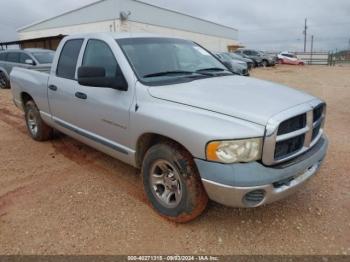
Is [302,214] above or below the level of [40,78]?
below

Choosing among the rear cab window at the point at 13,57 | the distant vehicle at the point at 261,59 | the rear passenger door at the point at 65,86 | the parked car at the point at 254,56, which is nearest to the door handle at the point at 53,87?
the rear passenger door at the point at 65,86

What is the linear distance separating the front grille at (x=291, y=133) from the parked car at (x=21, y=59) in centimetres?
1006

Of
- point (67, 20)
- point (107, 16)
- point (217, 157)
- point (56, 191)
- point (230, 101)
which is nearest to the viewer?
Answer: point (217, 157)

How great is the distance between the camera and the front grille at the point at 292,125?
2.56m

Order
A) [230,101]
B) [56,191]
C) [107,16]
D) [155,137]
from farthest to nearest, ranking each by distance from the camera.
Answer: [107,16] < [56,191] < [155,137] < [230,101]

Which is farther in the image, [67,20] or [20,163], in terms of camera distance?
[67,20]

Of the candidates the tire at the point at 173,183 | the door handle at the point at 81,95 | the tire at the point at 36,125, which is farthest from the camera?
the tire at the point at 36,125

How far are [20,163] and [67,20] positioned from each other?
97.5 ft

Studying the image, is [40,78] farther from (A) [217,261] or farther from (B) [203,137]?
(A) [217,261]

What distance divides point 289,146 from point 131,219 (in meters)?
1.70

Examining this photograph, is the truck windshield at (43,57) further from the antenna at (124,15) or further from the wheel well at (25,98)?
the antenna at (124,15)

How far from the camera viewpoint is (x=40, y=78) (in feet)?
16.3

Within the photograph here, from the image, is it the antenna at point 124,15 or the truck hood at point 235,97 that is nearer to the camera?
the truck hood at point 235,97

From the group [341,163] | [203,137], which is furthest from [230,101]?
[341,163]
